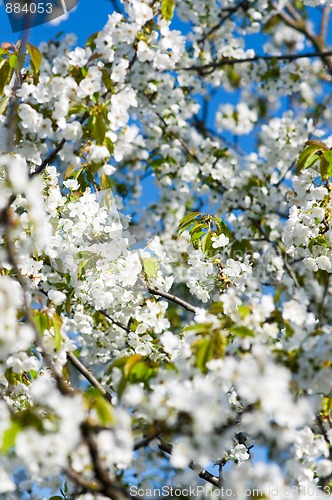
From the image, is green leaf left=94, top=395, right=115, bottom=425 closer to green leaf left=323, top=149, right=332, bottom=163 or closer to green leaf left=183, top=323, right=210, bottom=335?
green leaf left=183, top=323, right=210, bottom=335

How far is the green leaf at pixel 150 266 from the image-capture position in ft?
10.1

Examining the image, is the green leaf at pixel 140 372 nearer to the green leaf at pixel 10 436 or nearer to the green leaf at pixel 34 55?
the green leaf at pixel 10 436

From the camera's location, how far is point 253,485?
5.74 feet

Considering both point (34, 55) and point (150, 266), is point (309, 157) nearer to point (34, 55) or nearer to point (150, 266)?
point (150, 266)

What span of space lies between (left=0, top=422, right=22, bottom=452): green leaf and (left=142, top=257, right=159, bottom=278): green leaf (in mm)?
1768

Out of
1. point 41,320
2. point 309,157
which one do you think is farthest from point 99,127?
point 309,157

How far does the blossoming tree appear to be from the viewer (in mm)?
1448

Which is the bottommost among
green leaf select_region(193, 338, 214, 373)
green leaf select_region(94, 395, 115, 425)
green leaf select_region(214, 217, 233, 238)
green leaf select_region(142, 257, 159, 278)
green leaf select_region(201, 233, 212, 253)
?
green leaf select_region(94, 395, 115, 425)

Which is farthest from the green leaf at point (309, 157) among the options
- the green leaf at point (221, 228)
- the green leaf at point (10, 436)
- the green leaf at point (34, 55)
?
the green leaf at point (10, 436)

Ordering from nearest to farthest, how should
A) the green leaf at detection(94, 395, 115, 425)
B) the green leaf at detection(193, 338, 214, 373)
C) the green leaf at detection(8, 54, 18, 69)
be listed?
the green leaf at detection(94, 395, 115, 425) → the green leaf at detection(193, 338, 214, 373) → the green leaf at detection(8, 54, 18, 69)

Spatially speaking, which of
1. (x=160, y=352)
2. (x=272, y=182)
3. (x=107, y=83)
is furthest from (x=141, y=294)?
(x=272, y=182)

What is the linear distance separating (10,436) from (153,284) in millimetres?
1957

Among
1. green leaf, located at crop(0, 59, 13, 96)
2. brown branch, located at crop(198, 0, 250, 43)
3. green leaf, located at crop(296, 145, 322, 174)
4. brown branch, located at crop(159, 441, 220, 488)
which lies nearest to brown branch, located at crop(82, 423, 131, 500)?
brown branch, located at crop(159, 441, 220, 488)

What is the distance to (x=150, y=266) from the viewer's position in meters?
3.09
